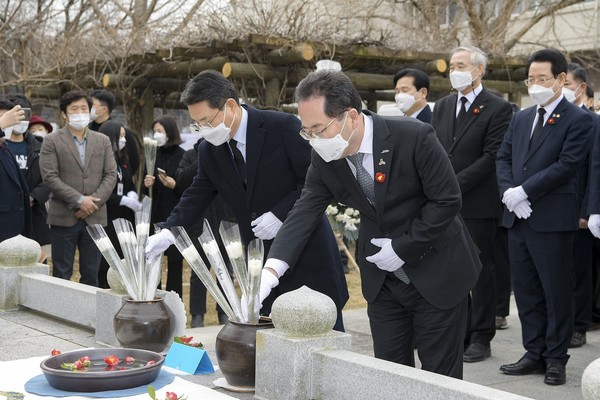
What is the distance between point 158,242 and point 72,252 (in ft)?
9.58

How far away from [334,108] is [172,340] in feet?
6.42

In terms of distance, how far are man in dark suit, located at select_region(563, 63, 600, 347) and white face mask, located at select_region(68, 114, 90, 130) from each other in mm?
3879

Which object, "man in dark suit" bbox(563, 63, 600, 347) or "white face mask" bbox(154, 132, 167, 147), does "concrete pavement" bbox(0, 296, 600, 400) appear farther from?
"white face mask" bbox(154, 132, 167, 147)

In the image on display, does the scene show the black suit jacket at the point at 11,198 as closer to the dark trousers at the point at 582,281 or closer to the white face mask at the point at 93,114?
the white face mask at the point at 93,114

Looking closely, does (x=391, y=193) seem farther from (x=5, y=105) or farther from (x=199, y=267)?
(x=5, y=105)

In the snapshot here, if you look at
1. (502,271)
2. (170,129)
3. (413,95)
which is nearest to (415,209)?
(413,95)

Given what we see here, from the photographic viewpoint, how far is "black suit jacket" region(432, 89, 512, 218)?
19.8ft

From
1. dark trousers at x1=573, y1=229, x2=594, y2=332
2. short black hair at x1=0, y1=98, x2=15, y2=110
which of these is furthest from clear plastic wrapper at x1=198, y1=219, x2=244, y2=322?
short black hair at x1=0, y1=98, x2=15, y2=110

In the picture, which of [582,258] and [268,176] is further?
[582,258]

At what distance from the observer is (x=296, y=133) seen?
4.68 metres

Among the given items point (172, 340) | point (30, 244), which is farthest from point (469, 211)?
point (30, 244)

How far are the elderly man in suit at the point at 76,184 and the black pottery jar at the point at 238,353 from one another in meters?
3.53

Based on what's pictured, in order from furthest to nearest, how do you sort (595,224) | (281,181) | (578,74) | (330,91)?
(578,74) → (595,224) → (281,181) → (330,91)

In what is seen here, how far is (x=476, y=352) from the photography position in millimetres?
5996
